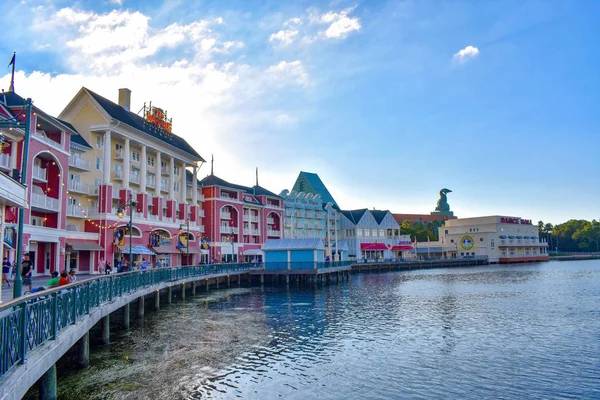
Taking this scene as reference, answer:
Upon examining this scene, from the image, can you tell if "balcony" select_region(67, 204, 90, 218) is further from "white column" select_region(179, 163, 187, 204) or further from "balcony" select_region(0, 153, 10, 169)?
"white column" select_region(179, 163, 187, 204)

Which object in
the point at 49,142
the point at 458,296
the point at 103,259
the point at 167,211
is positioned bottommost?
the point at 458,296

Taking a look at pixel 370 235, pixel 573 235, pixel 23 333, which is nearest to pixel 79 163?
pixel 23 333

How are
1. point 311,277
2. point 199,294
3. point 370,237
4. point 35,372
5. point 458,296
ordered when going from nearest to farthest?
point 35,372, point 458,296, point 199,294, point 311,277, point 370,237

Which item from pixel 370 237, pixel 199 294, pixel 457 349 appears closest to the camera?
pixel 457 349

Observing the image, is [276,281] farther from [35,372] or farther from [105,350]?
[35,372]

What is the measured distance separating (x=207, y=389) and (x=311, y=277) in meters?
43.4

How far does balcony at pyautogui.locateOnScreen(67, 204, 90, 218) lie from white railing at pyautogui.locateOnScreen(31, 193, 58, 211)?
6202 mm

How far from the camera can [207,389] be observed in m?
15.1

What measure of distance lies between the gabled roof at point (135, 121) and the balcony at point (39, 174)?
1381 centimetres

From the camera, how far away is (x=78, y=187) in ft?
159

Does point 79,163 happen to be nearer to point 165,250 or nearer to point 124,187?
point 124,187

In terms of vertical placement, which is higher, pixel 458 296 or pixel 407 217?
pixel 407 217

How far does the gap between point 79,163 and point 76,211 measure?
5007 mm

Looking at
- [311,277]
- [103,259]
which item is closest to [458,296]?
[311,277]
